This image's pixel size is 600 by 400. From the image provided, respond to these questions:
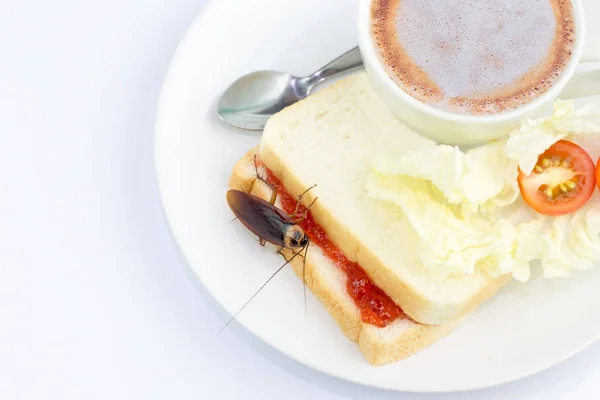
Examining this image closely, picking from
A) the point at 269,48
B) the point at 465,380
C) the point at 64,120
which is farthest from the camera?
the point at 64,120

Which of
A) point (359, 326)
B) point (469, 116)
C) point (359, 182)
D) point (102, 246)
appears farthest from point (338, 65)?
point (102, 246)

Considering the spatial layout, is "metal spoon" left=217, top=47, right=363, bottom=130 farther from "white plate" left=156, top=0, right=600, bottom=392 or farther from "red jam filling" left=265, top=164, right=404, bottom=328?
"red jam filling" left=265, top=164, right=404, bottom=328

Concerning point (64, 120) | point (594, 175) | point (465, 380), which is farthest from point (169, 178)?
point (594, 175)

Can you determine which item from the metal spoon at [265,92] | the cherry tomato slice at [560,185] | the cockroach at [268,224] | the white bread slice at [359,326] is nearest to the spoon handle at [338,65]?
the metal spoon at [265,92]

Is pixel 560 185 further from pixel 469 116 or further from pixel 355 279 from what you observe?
pixel 355 279

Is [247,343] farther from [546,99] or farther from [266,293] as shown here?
[546,99]

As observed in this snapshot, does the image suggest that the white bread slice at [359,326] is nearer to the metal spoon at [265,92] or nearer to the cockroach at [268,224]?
the cockroach at [268,224]

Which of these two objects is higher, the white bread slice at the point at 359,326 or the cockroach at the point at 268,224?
the cockroach at the point at 268,224
